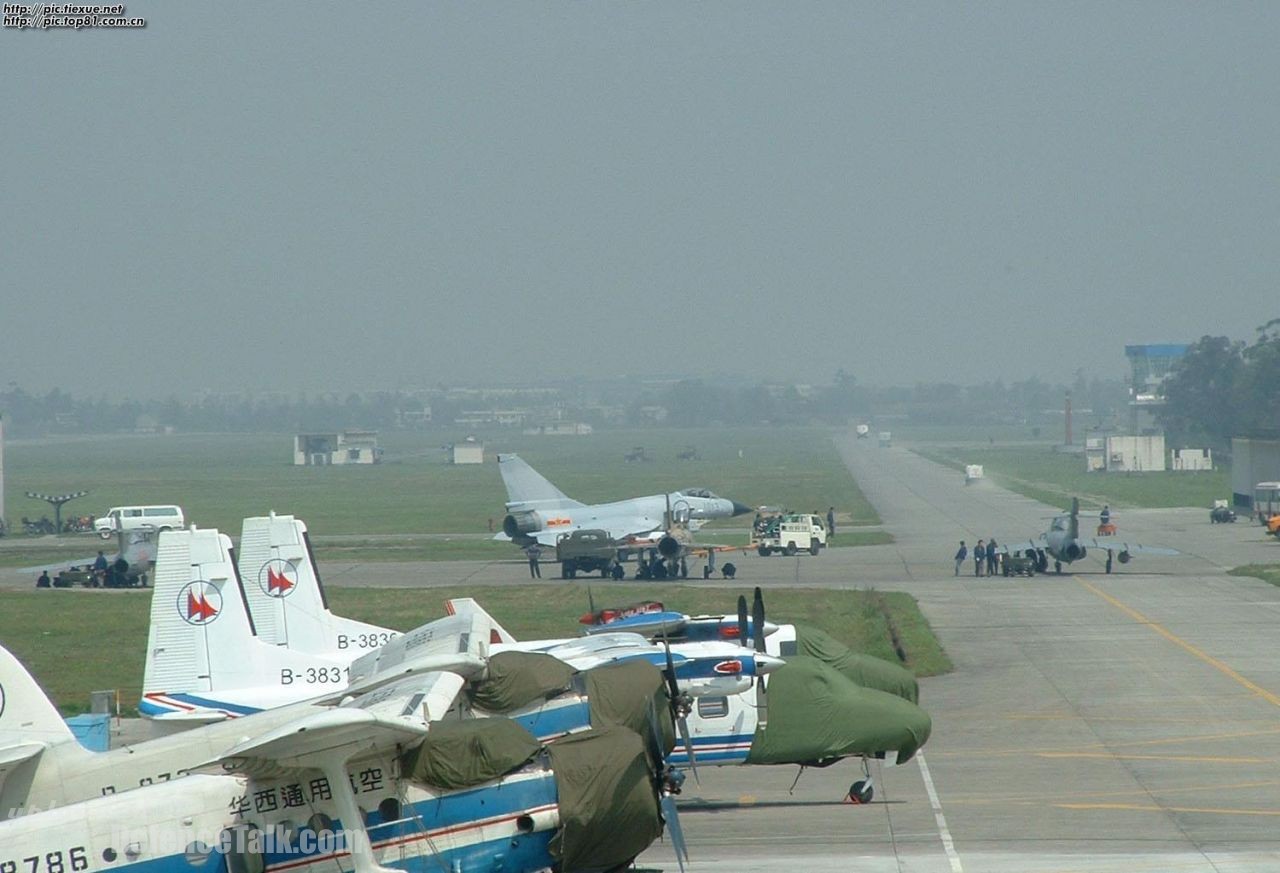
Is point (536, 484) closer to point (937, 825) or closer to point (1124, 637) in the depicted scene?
point (1124, 637)

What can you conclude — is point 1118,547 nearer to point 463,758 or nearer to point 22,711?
point 463,758

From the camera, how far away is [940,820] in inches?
860

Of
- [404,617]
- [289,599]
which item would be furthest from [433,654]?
[404,617]

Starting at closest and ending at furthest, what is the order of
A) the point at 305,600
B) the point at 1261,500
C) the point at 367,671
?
the point at 367,671 → the point at 305,600 → the point at 1261,500

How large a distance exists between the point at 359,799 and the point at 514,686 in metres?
3.19

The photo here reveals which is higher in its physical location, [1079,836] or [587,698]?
[587,698]

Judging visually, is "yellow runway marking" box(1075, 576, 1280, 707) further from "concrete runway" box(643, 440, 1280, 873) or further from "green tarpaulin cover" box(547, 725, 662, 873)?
"green tarpaulin cover" box(547, 725, 662, 873)

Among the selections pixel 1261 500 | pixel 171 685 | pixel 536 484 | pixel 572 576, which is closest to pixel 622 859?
pixel 171 685

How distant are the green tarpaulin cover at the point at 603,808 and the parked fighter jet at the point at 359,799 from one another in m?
0.01

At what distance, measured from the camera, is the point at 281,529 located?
29172 mm

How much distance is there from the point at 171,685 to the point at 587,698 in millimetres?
9825

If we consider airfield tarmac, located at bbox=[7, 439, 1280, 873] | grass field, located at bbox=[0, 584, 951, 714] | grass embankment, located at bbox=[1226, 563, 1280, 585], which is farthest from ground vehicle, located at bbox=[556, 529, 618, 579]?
grass embankment, located at bbox=[1226, 563, 1280, 585]

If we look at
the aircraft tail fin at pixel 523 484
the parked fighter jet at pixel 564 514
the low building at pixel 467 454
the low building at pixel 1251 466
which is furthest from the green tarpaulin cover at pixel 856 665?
the low building at pixel 467 454

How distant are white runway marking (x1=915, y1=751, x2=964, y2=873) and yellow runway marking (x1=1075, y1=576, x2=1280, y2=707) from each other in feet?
32.8
